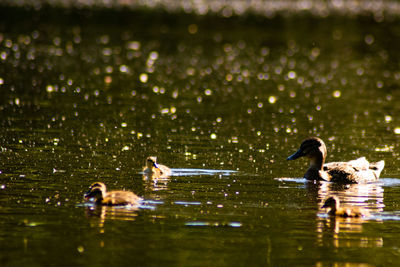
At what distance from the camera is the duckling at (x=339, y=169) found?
16938 mm

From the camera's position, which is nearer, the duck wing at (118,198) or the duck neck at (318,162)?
the duck wing at (118,198)

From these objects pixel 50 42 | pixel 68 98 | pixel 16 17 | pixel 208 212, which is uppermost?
pixel 16 17

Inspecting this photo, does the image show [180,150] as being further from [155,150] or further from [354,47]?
[354,47]

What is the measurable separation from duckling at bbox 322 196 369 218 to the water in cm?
24

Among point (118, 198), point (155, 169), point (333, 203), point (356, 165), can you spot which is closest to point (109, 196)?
point (118, 198)

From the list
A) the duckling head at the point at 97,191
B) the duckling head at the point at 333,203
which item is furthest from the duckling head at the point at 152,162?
the duckling head at the point at 333,203

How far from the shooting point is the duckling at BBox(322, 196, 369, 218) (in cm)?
1330

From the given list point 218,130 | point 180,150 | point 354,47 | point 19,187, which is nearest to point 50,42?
point 354,47

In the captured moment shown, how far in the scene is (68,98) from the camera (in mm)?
26969

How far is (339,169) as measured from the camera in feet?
56.0

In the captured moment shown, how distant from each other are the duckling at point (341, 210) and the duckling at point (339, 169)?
3.21 meters

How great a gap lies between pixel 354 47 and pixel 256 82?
18644mm

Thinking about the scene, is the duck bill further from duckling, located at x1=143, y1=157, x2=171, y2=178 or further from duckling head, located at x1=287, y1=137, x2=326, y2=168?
duckling, located at x1=143, y1=157, x2=171, y2=178

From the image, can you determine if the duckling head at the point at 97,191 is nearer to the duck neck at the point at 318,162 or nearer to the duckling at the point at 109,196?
the duckling at the point at 109,196
